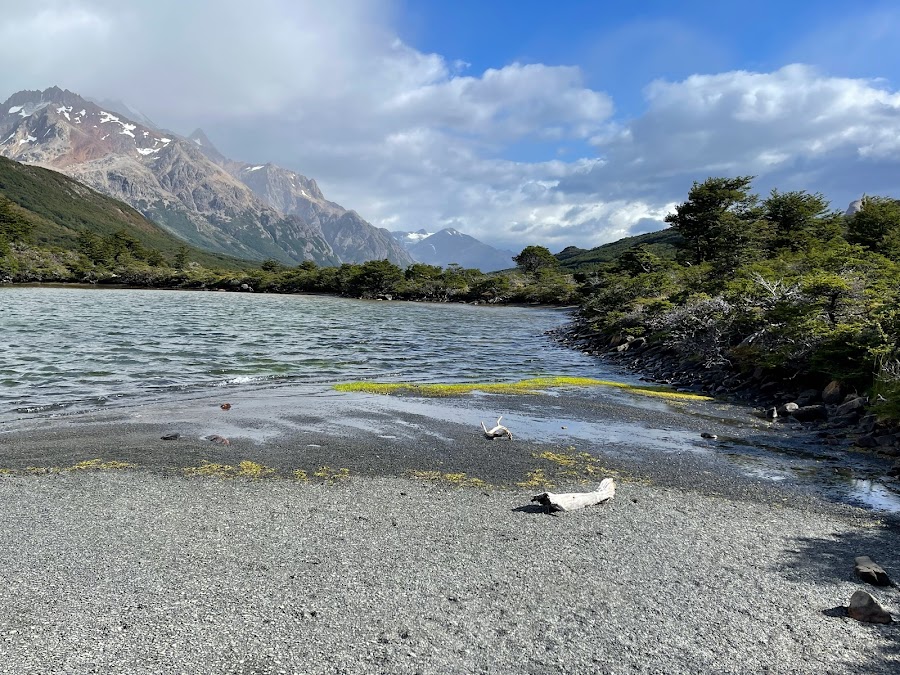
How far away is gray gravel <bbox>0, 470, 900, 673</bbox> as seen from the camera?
5328mm

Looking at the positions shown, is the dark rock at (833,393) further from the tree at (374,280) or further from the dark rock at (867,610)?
the tree at (374,280)

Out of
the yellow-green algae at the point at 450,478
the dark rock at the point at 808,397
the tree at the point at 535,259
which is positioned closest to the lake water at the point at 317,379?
the dark rock at the point at 808,397

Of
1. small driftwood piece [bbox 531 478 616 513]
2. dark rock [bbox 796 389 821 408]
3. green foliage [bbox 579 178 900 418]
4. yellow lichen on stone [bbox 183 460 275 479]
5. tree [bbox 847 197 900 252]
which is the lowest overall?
yellow lichen on stone [bbox 183 460 275 479]

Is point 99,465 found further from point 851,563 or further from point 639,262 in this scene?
point 639,262

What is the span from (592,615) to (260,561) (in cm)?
437

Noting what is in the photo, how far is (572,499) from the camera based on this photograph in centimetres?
921

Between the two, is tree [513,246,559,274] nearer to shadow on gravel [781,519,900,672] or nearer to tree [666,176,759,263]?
tree [666,176,759,263]

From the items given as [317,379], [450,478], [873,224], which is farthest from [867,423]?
[873,224]

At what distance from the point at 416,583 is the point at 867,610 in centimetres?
530

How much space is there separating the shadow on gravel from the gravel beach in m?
0.04

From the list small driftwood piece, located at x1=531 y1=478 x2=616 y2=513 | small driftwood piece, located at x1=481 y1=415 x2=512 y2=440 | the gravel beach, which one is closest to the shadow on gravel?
the gravel beach

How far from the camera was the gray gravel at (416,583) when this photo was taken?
5.33 m

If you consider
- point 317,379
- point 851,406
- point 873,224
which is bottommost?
point 317,379

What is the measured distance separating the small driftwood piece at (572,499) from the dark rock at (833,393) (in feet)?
44.4
